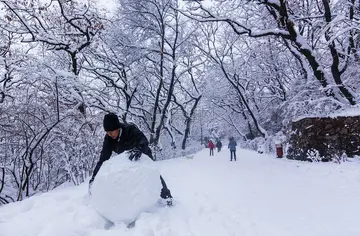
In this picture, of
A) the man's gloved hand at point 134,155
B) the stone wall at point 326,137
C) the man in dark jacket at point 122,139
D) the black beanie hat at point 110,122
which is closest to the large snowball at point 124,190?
the man's gloved hand at point 134,155

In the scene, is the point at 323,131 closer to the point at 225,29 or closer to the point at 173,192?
the point at 173,192

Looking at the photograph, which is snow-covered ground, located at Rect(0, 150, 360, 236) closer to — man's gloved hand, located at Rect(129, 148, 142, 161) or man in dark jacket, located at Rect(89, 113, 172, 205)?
man in dark jacket, located at Rect(89, 113, 172, 205)

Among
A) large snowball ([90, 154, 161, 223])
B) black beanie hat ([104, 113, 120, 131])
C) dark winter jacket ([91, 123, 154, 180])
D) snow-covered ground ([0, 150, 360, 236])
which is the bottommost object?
snow-covered ground ([0, 150, 360, 236])

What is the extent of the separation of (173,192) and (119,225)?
268 cm

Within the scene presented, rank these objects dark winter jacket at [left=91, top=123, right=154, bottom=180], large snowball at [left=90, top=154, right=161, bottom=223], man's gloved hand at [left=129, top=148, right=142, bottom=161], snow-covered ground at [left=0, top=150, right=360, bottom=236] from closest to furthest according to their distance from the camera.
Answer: snow-covered ground at [left=0, top=150, right=360, bottom=236] → large snowball at [left=90, top=154, right=161, bottom=223] → man's gloved hand at [left=129, top=148, right=142, bottom=161] → dark winter jacket at [left=91, top=123, right=154, bottom=180]

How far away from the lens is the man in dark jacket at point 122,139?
15.4 feet

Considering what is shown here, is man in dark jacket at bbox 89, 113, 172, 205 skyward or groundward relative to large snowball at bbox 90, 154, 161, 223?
skyward

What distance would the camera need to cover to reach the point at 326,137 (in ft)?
35.2

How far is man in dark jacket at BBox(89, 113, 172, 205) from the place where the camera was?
4680mm

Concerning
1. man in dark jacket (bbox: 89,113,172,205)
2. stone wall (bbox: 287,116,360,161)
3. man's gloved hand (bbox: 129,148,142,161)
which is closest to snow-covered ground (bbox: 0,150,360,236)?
man in dark jacket (bbox: 89,113,172,205)

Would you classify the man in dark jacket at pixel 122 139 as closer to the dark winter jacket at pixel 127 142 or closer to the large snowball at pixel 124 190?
the dark winter jacket at pixel 127 142

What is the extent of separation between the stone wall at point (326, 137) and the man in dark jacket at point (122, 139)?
7450mm

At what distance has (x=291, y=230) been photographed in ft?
12.7

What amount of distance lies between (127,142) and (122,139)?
122 mm
